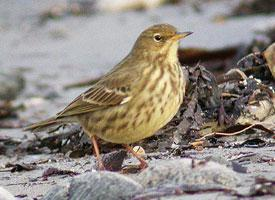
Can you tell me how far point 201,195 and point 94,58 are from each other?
9.38 m

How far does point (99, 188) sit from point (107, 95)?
1.83m

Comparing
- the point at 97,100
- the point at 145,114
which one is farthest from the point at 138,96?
the point at 97,100

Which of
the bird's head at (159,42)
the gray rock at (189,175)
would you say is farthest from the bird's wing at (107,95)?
the gray rock at (189,175)

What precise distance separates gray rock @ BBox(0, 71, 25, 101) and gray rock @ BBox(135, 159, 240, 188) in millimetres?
7290

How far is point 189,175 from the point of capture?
5.18 m

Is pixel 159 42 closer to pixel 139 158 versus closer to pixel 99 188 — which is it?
pixel 139 158

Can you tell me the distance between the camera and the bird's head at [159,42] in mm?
7000

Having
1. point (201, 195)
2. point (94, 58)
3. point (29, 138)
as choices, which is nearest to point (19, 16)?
point (94, 58)

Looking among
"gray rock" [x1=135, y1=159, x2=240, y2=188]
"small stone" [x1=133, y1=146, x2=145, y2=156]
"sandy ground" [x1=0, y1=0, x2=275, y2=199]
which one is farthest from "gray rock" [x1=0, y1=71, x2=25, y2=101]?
"gray rock" [x1=135, y1=159, x2=240, y2=188]

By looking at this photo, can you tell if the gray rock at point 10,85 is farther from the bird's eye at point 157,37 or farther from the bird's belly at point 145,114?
the bird's belly at point 145,114

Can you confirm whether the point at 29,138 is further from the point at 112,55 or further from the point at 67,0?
the point at 67,0

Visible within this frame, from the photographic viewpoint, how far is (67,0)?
18172 mm

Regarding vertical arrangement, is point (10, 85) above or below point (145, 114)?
below

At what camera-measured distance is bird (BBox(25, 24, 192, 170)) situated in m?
6.62
